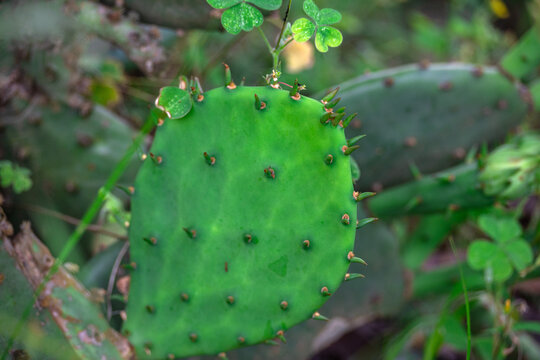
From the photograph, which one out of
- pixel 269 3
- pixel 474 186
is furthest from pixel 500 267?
pixel 269 3

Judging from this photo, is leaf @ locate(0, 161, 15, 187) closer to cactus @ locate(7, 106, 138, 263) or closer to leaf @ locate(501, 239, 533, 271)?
cactus @ locate(7, 106, 138, 263)

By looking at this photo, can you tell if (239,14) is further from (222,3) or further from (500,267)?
(500,267)

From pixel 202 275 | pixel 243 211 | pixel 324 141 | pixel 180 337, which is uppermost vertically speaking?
pixel 324 141

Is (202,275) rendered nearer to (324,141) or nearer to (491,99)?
(324,141)

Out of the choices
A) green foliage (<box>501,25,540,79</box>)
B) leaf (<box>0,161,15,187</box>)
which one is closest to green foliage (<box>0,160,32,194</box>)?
leaf (<box>0,161,15,187</box>)

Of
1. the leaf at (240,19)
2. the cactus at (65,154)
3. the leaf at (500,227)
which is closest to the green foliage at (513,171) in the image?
the leaf at (500,227)

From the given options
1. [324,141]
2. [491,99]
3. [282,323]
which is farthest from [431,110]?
[282,323]
